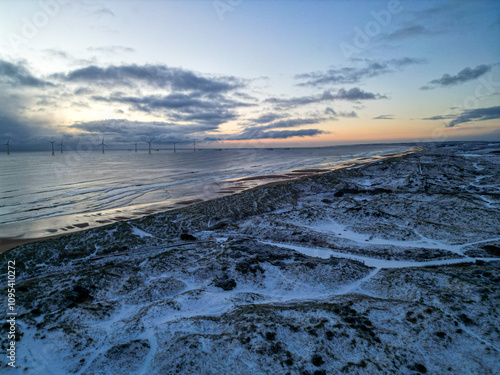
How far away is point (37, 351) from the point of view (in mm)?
13297

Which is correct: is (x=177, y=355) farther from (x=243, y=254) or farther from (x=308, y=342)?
(x=243, y=254)

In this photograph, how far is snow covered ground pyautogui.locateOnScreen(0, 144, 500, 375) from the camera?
12305mm

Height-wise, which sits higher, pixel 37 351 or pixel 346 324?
pixel 346 324

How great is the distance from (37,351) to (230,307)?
10.8 metres

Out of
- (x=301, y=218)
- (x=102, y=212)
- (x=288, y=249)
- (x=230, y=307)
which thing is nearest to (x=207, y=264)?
(x=230, y=307)

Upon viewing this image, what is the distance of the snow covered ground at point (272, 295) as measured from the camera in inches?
484

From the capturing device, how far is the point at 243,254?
24469mm

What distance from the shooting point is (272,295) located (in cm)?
1880

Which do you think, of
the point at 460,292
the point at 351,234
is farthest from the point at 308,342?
the point at 351,234

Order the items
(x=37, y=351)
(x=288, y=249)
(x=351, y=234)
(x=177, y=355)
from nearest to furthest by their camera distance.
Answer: (x=177, y=355)
(x=37, y=351)
(x=288, y=249)
(x=351, y=234)

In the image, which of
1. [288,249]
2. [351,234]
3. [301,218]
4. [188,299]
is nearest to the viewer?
[188,299]

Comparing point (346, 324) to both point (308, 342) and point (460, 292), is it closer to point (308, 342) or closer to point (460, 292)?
point (308, 342)

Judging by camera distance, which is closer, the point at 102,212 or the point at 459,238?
the point at 459,238

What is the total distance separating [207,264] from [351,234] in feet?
61.1
